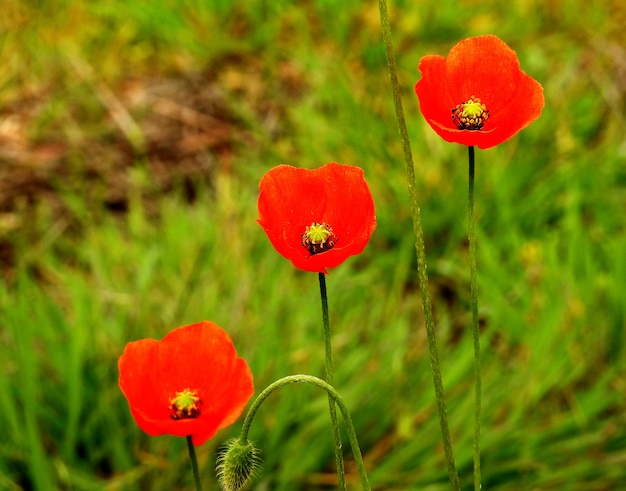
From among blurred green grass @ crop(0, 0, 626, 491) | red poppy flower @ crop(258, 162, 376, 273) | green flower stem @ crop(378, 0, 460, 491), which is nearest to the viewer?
green flower stem @ crop(378, 0, 460, 491)

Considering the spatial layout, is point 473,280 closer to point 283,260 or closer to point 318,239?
point 318,239

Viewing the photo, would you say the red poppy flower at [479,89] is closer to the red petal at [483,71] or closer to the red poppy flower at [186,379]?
the red petal at [483,71]

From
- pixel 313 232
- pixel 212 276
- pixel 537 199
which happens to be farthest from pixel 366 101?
pixel 313 232

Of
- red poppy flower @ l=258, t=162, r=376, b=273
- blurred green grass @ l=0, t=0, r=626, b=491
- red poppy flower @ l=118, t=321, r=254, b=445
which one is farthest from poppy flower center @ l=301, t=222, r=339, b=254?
blurred green grass @ l=0, t=0, r=626, b=491

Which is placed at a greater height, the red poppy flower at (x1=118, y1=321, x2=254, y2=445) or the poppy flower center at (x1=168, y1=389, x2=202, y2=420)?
the red poppy flower at (x1=118, y1=321, x2=254, y2=445)

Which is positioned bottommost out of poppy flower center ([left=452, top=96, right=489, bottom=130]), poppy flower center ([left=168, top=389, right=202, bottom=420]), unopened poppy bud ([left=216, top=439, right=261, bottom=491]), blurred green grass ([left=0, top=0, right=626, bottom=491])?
blurred green grass ([left=0, top=0, right=626, bottom=491])

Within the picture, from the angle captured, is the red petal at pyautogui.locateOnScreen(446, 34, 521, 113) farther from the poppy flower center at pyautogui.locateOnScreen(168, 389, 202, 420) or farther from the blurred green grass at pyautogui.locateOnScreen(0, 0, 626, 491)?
the blurred green grass at pyautogui.locateOnScreen(0, 0, 626, 491)

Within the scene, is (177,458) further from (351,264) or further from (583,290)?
(583,290)
